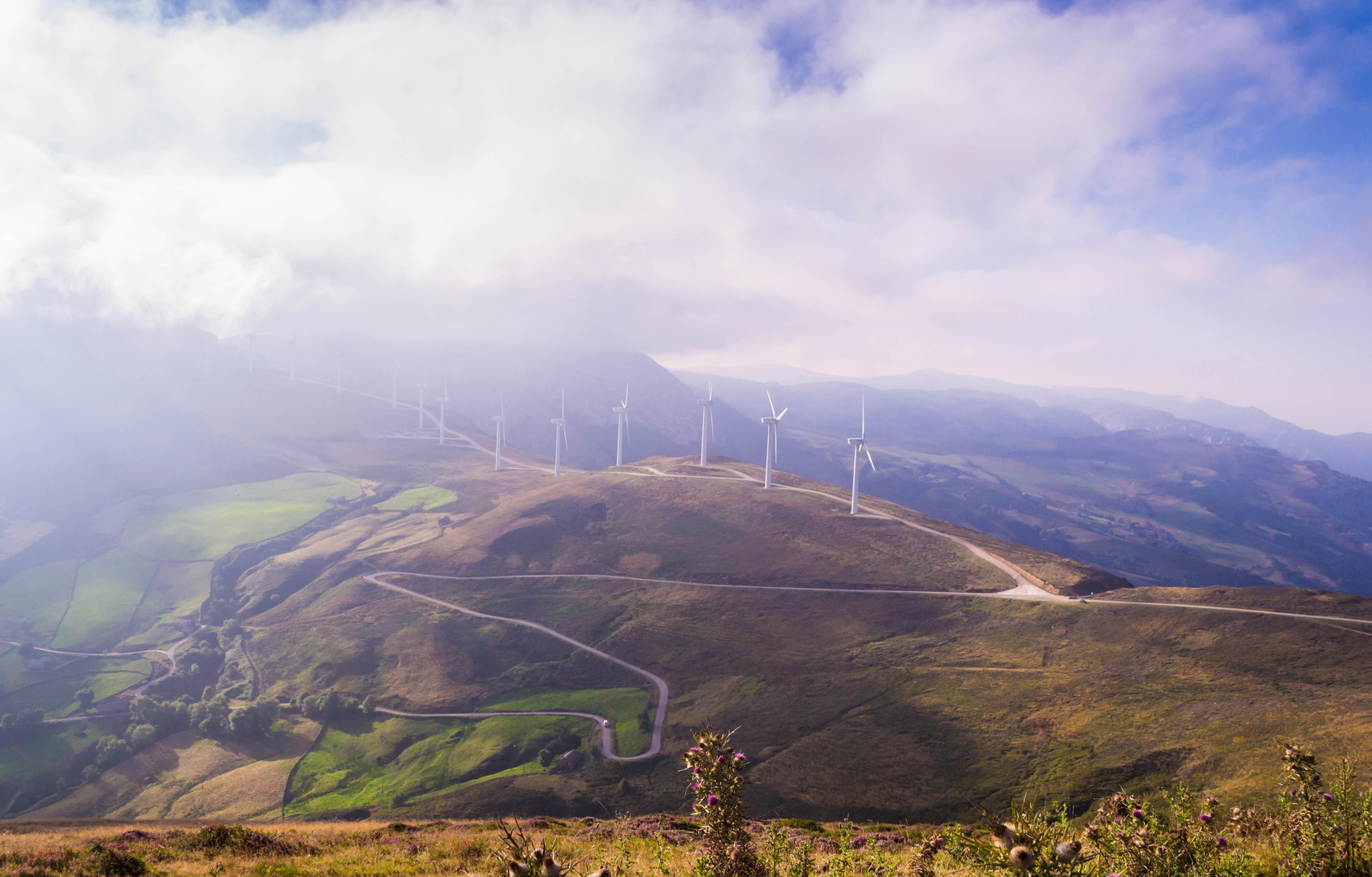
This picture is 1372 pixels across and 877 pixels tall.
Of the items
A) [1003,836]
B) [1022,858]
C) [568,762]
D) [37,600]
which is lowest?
[37,600]

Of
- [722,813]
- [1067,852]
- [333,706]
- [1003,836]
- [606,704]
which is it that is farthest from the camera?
[333,706]

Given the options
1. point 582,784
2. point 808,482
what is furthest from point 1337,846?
point 808,482

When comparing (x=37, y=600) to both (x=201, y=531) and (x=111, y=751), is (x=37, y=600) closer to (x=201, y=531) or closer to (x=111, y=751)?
(x=201, y=531)

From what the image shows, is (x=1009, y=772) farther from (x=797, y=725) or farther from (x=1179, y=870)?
(x=1179, y=870)

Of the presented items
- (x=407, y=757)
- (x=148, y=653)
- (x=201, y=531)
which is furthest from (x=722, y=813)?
(x=201, y=531)

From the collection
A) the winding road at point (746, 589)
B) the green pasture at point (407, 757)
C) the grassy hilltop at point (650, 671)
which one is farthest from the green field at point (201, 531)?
the green pasture at point (407, 757)

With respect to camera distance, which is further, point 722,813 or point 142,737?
point 142,737

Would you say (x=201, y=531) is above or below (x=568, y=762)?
below

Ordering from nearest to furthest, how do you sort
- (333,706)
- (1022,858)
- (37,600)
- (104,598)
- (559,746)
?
(1022,858)
(559,746)
(333,706)
(104,598)
(37,600)
